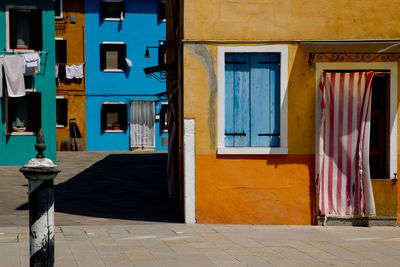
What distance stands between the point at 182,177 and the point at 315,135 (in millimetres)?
2219

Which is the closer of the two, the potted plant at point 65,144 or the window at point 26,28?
the window at point 26,28

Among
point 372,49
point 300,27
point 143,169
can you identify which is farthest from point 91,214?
point 143,169

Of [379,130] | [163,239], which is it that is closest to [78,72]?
[379,130]

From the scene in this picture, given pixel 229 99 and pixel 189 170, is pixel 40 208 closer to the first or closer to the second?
pixel 189 170

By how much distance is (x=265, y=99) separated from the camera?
384 inches

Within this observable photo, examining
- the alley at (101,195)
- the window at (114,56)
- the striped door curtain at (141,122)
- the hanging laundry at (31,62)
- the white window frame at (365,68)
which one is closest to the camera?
the white window frame at (365,68)

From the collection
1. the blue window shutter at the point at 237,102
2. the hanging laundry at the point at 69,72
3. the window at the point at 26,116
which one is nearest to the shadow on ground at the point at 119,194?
the blue window shutter at the point at 237,102

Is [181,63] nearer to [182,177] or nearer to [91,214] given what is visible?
[182,177]

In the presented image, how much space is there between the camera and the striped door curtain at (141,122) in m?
30.8

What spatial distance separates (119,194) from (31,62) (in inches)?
316

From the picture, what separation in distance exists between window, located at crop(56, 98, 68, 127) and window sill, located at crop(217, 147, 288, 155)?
21496mm

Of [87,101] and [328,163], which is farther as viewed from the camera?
[87,101]

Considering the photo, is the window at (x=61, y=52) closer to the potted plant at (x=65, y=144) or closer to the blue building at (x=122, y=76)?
the blue building at (x=122, y=76)

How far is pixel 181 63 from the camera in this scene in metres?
9.82
